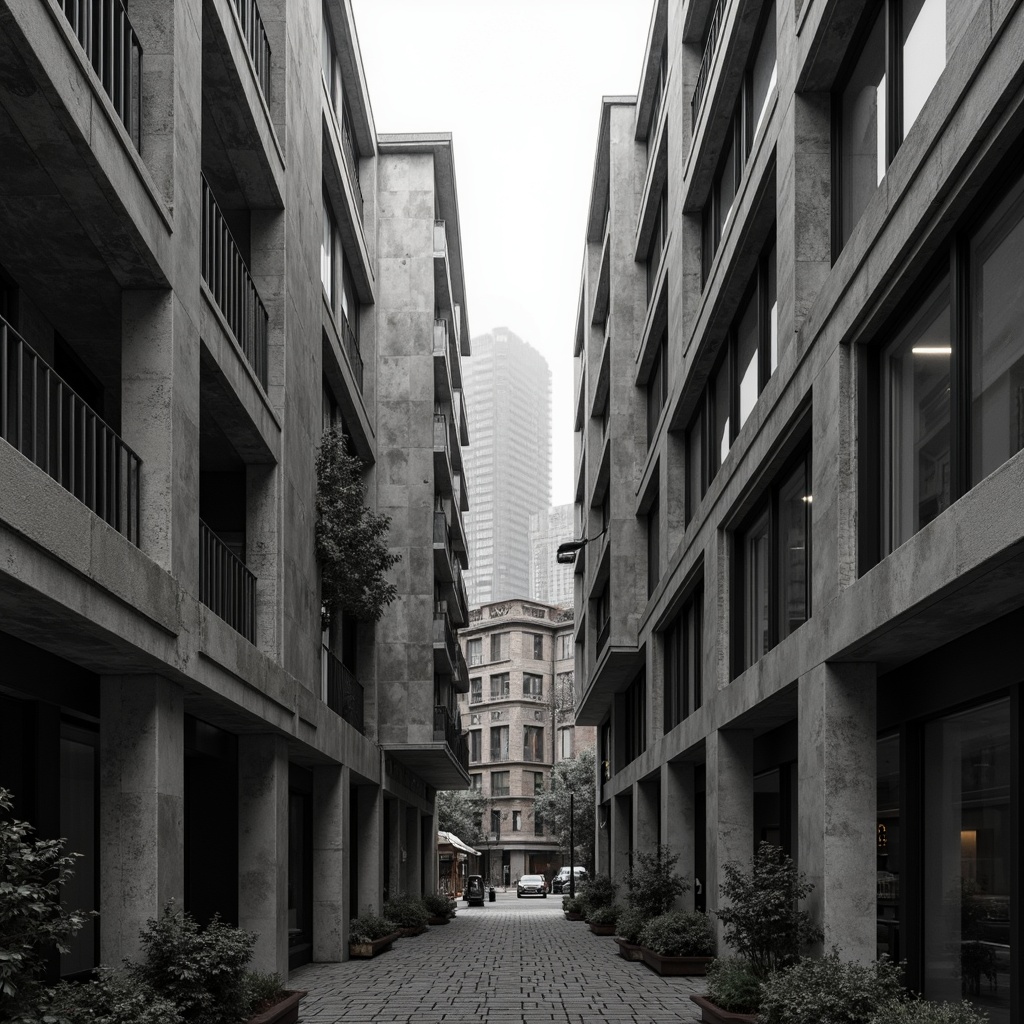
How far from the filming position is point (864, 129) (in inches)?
546

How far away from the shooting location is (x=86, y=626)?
10.3 meters

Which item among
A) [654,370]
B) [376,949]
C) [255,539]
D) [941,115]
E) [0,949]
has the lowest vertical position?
[376,949]

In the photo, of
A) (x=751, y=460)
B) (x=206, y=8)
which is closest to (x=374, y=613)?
(x=751, y=460)

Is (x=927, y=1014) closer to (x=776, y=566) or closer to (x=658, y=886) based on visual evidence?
(x=776, y=566)

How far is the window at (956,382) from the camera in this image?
951cm

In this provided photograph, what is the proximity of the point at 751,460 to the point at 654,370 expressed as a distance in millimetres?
14523

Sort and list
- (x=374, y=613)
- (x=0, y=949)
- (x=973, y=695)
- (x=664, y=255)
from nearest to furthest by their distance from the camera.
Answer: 1. (x=0, y=949)
2. (x=973, y=695)
3. (x=374, y=613)
4. (x=664, y=255)

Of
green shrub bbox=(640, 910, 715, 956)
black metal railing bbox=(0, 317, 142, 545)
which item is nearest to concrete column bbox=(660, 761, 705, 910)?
green shrub bbox=(640, 910, 715, 956)

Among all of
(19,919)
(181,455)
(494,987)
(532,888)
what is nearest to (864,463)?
(181,455)

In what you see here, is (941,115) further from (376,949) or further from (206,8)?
(376,949)

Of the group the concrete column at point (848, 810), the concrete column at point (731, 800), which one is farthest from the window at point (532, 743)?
the concrete column at point (848, 810)

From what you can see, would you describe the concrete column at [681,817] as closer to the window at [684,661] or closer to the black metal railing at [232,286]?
the window at [684,661]

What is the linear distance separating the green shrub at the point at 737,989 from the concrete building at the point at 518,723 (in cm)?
8176

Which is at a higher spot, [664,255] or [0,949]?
[664,255]
